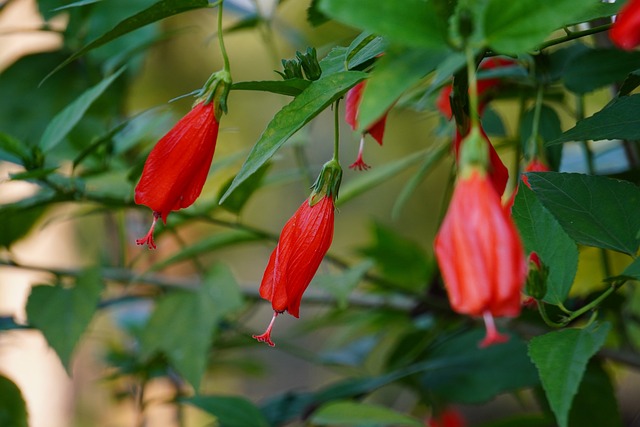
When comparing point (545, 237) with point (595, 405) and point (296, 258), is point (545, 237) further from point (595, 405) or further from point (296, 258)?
point (595, 405)

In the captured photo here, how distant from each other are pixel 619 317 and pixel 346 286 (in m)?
0.24

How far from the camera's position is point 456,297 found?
28cm

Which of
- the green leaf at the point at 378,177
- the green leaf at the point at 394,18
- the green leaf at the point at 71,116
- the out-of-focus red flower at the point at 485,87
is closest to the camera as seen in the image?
the green leaf at the point at 394,18

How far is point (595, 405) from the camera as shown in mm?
686

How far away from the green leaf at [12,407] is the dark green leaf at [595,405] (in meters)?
0.47

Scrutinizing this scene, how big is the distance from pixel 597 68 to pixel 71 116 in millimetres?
353

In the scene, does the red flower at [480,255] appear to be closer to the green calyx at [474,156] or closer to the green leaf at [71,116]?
the green calyx at [474,156]

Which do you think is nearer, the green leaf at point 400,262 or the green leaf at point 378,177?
the green leaf at point 378,177

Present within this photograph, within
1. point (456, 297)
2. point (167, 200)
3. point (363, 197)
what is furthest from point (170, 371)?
point (363, 197)

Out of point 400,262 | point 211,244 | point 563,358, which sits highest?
point 563,358

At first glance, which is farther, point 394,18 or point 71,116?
point 71,116

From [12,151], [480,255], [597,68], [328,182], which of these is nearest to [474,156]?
[480,255]

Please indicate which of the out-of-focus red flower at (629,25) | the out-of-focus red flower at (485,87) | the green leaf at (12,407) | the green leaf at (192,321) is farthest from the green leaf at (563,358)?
the green leaf at (12,407)

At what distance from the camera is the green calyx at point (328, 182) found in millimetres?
446
